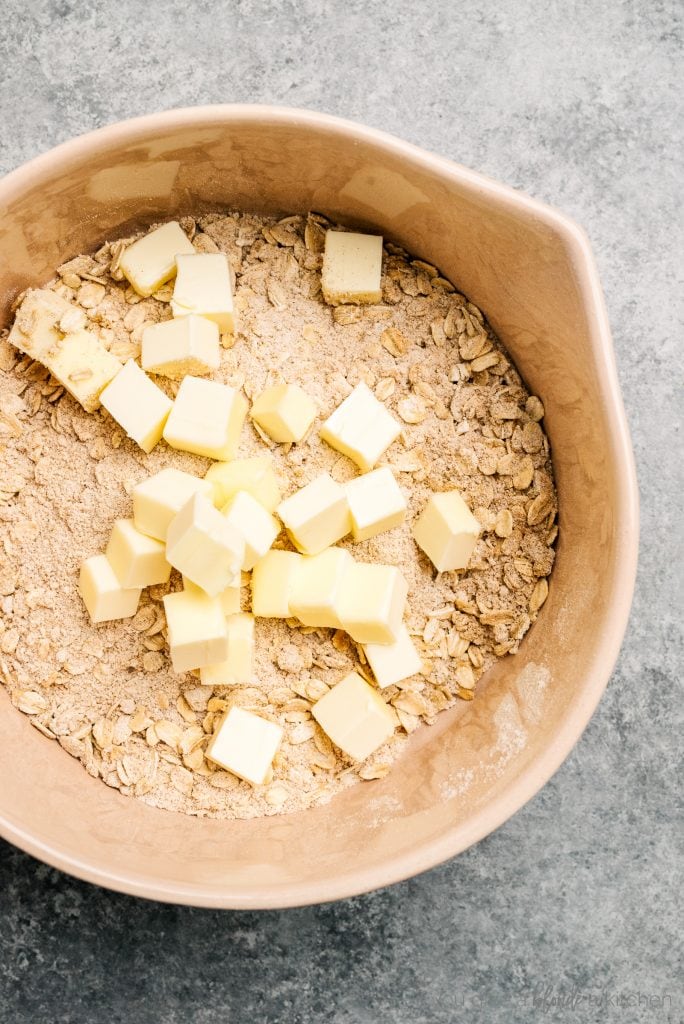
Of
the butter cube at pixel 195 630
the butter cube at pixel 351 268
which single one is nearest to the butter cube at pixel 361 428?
the butter cube at pixel 351 268

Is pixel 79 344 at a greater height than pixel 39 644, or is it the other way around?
pixel 79 344

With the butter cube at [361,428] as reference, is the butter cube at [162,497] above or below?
below

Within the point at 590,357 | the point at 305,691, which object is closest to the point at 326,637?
the point at 305,691

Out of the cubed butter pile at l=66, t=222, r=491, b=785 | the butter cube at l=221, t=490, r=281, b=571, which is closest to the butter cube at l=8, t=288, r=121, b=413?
the cubed butter pile at l=66, t=222, r=491, b=785

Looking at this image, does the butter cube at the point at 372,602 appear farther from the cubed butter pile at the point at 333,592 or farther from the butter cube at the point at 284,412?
the butter cube at the point at 284,412

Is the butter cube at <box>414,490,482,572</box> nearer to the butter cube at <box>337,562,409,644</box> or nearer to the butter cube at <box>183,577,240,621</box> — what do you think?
the butter cube at <box>337,562,409,644</box>

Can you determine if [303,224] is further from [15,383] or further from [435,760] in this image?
[435,760]

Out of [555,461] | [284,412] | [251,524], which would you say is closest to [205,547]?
[251,524]
